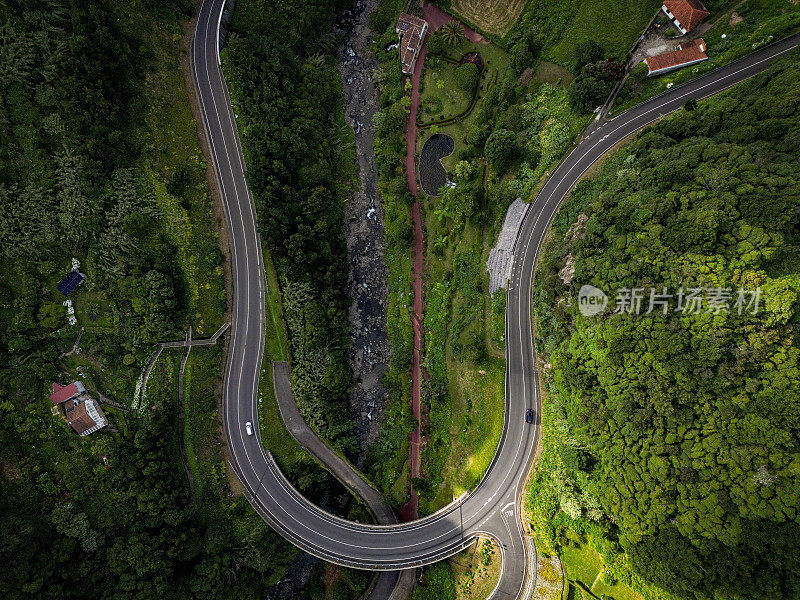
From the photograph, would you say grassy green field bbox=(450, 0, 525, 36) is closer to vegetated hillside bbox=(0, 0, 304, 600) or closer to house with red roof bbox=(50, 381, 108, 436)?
vegetated hillside bbox=(0, 0, 304, 600)

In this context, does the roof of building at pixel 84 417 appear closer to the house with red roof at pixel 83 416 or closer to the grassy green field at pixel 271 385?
the house with red roof at pixel 83 416

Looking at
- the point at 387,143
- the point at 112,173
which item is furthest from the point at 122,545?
the point at 387,143

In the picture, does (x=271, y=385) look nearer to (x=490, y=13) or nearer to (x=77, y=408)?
(x=77, y=408)

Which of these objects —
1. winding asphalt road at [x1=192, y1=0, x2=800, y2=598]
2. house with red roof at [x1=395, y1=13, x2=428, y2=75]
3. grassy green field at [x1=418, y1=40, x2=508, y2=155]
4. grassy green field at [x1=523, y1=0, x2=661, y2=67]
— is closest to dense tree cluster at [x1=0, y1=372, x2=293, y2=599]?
winding asphalt road at [x1=192, y1=0, x2=800, y2=598]

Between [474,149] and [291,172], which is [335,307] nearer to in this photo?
[291,172]

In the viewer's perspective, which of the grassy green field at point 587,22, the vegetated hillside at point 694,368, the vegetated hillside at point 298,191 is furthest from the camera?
the vegetated hillside at point 298,191

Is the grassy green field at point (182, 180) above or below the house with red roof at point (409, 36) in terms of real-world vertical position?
below

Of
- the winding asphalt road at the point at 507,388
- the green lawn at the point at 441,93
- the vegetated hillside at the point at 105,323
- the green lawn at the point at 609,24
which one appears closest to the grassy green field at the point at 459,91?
the green lawn at the point at 441,93
